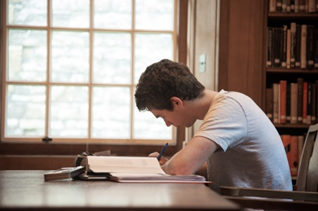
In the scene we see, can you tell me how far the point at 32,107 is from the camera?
12.8 ft

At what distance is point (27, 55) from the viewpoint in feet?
12.9

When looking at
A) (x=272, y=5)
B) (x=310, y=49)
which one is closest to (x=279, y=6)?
(x=272, y=5)

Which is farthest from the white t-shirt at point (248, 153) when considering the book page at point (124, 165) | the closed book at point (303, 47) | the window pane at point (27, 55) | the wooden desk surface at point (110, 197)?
the window pane at point (27, 55)

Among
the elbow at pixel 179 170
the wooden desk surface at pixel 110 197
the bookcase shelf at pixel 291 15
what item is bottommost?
the elbow at pixel 179 170

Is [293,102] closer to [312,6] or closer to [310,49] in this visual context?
[310,49]

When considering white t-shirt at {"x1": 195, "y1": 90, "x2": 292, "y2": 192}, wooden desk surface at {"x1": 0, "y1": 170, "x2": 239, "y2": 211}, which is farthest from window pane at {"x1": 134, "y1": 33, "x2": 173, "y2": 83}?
wooden desk surface at {"x1": 0, "y1": 170, "x2": 239, "y2": 211}

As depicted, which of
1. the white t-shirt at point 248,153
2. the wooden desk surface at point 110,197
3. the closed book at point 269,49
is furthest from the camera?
the closed book at point 269,49

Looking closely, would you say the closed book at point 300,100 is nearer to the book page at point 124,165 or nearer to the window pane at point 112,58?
the window pane at point 112,58

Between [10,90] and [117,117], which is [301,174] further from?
[10,90]

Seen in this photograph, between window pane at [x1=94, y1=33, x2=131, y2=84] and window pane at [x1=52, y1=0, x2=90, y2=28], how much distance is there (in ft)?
0.47

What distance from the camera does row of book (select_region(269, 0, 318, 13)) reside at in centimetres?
345

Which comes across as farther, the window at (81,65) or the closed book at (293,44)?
the window at (81,65)

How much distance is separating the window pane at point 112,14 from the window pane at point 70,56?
14 centimetres

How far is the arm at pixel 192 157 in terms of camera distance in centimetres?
193
